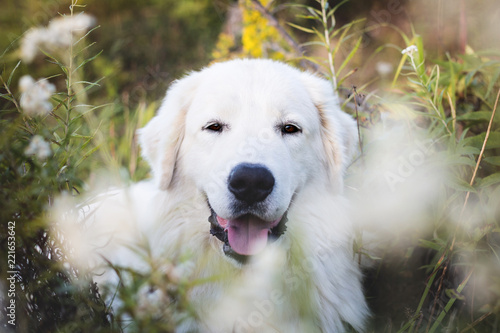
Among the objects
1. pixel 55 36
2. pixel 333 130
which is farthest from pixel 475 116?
pixel 55 36

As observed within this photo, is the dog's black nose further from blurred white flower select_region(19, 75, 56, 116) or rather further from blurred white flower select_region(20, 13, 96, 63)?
blurred white flower select_region(20, 13, 96, 63)

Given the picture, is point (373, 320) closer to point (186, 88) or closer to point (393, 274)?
point (393, 274)

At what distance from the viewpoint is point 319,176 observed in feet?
8.08

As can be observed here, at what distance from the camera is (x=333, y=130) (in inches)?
98.3

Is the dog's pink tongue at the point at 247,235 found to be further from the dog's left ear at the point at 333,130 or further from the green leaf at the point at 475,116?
the green leaf at the point at 475,116

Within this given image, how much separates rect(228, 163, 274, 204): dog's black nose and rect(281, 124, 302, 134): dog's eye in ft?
1.45

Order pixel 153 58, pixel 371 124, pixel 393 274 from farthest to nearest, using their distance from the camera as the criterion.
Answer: pixel 153 58 < pixel 371 124 < pixel 393 274

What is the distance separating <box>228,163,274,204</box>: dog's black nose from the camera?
1.91m

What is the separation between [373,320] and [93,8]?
7166 mm

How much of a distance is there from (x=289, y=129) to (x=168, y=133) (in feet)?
2.45

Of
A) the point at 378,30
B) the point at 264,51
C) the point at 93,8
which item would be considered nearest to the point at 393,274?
the point at 264,51

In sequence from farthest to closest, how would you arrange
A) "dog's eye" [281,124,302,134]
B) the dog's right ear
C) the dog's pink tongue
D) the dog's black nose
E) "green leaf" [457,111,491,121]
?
1. "green leaf" [457,111,491,121]
2. the dog's right ear
3. "dog's eye" [281,124,302,134]
4. the dog's pink tongue
5. the dog's black nose

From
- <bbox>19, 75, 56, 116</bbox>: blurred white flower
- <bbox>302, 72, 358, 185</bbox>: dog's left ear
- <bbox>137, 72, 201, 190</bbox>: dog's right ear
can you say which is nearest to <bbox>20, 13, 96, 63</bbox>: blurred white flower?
<bbox>19, 75, 56, 116</bbox>: blurred white flower

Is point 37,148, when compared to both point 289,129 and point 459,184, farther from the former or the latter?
point 459,184
